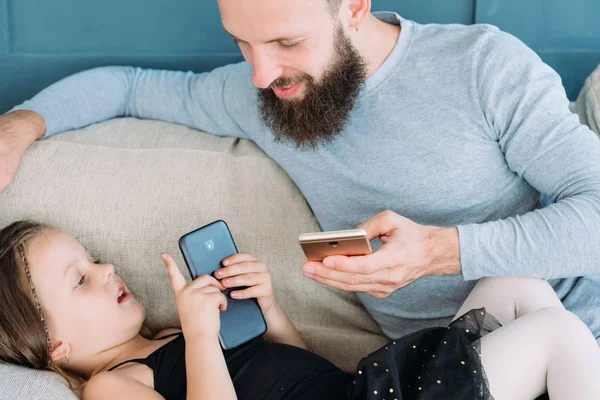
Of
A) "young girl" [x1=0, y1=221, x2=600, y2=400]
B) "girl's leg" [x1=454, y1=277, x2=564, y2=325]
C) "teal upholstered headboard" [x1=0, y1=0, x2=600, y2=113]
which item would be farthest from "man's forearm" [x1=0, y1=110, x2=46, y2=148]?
"girl's leg" [x1=454, y1=277, x2=564, y2=325]

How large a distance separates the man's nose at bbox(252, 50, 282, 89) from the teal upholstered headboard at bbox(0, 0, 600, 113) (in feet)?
1.93

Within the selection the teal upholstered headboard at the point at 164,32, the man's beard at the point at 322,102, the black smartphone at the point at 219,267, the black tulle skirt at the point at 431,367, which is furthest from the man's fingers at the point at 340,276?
the teal upholstered headboard at the point at 164,32

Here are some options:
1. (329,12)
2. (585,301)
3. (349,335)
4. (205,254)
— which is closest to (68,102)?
(205,254)

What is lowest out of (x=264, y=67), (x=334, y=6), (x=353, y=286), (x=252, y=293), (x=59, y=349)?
(x=59, y=349)

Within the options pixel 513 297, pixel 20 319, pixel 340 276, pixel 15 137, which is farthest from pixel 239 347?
pixel 15 137

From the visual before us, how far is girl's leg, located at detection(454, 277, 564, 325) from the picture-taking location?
1334 millimetres

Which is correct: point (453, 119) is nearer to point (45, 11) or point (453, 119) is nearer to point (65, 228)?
point (65, 228)

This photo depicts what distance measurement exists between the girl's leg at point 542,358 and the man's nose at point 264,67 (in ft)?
2.08

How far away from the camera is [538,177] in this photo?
4.51 feet

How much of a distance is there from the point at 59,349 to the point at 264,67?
699 millimetres

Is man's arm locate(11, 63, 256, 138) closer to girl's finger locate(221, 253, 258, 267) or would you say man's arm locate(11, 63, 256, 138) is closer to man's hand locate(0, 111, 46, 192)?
man's hand locate(0, 111, 46, 192)

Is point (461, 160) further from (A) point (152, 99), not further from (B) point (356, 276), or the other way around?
(A) point (152, 99)

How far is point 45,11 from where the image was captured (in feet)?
6.16

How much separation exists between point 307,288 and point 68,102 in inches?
28.6
